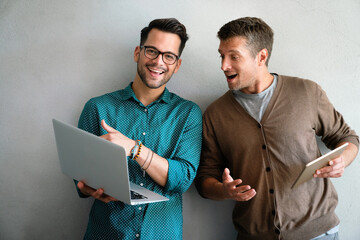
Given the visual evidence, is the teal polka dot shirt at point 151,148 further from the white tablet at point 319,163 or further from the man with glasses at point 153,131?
the white tablet at point 319,163

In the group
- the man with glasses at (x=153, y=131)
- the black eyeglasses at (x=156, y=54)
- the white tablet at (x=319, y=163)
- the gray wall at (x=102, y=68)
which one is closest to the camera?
the white tablet at (x=319, y=163)

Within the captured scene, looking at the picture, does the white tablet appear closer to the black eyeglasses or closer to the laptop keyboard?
the laptop keyboard

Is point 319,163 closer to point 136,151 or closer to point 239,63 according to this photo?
point 239,63

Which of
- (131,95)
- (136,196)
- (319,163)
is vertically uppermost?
(131,95)

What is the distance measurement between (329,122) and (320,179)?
1.00 feet

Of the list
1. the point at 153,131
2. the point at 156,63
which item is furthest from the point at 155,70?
the point at 153,131

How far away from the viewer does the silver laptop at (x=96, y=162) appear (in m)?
1.00

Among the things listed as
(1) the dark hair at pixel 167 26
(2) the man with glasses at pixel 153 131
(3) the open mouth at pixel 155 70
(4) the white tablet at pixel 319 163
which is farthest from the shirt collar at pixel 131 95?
(4) the white tablet at pixel 319 163

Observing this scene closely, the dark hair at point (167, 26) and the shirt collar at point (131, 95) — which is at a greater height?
the dark hair at point (167, 26)

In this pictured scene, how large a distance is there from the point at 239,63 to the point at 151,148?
63 cm

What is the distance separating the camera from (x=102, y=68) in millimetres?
1738

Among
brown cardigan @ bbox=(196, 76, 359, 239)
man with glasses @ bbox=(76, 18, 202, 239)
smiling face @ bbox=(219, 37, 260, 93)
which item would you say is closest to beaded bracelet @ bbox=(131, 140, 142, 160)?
man with glasses @ bbox=(76, 18, 202, 239)

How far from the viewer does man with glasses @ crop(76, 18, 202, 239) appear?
4.46 feet

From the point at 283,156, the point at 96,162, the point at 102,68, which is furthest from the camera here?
the point at 102,68
